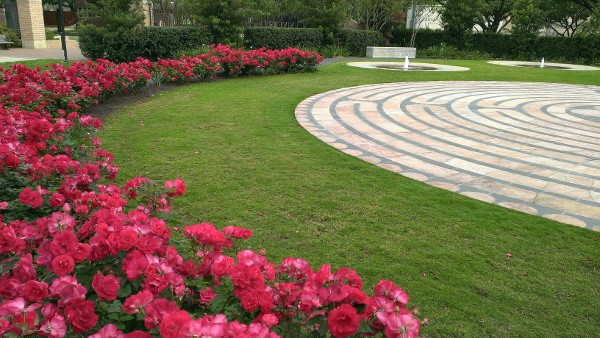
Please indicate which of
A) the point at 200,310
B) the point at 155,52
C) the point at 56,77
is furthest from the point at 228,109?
the point at 155,52

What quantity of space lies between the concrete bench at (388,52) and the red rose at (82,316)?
74.9 ft

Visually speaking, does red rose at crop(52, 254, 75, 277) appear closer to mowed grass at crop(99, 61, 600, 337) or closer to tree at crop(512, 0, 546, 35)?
A: mowed grass at crop(99, 61, 600, 337)

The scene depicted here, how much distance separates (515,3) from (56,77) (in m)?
26.2

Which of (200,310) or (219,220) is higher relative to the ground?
(200,310)

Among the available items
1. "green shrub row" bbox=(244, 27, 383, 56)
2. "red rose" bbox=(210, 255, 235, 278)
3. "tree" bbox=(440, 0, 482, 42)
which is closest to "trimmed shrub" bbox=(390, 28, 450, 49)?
"tree" bbox=(440, 0, 482, 42)

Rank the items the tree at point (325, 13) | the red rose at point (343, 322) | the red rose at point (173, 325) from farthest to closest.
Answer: the tree at point (325, 13)
the red rose at point (343, 322)
the red rose at point (173, 325)

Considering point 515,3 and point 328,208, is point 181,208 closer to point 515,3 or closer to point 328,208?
point 328,208

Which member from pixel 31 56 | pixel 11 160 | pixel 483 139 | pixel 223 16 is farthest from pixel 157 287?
pixel 31 56

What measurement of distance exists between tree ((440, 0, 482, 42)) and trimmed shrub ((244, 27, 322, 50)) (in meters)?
8.61

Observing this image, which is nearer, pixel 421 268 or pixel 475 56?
pixel 421 268

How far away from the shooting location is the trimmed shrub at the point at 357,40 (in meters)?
23.7

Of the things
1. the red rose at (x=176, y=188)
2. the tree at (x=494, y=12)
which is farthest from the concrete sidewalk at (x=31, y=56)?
the tree at (x=494, y=12)

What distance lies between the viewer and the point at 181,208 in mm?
3992

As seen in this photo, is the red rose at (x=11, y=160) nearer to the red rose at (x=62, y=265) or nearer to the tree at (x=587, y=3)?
the red rose at (x=62, y=265)
